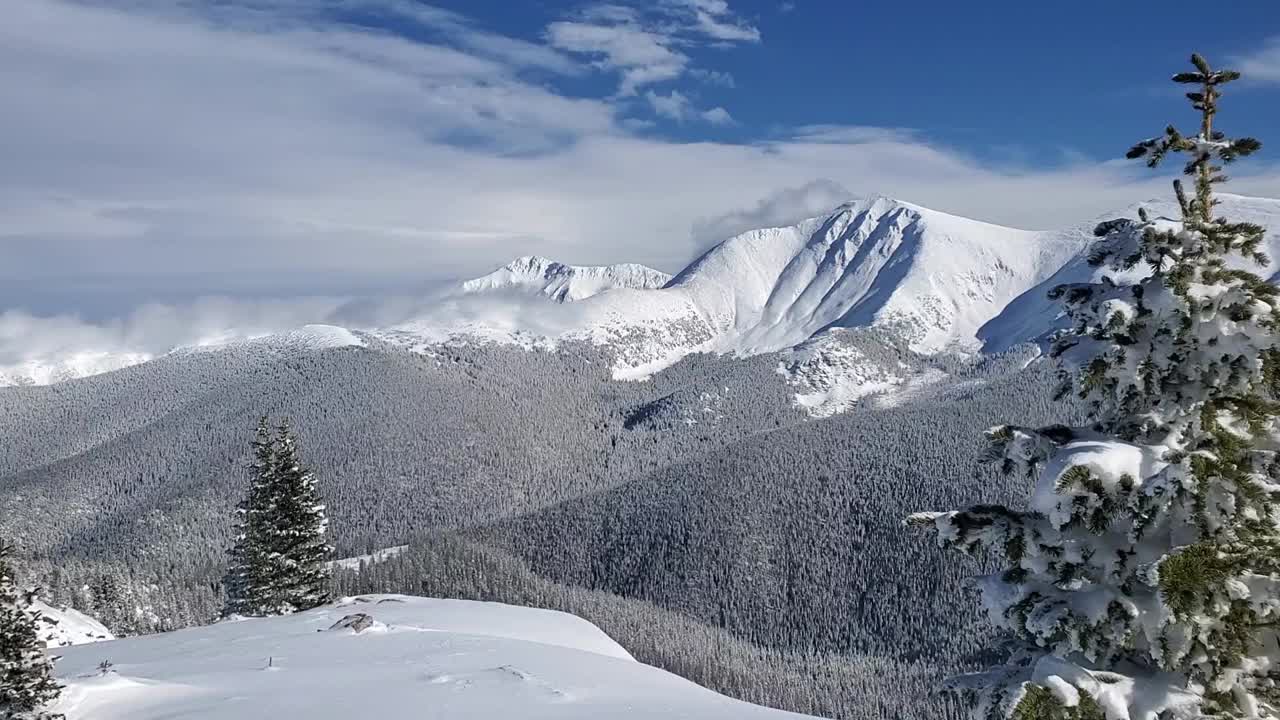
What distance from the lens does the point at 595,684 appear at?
2252cm

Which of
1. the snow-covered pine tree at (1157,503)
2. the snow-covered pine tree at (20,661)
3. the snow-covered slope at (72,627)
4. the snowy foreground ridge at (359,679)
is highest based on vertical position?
the snow-covered pine tree at (1157,503)

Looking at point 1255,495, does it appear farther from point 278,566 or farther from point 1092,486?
point 278,566

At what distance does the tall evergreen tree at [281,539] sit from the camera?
4569 cm

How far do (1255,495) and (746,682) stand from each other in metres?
148

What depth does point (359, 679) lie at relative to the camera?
21516 millimetres

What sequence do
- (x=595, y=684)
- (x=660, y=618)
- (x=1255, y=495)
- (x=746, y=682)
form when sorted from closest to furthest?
(x=1255, y=495), (x=595, y=684), (x=746, y=682), (x=660, y=618)

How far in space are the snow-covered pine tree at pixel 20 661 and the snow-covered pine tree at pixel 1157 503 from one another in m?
20.5

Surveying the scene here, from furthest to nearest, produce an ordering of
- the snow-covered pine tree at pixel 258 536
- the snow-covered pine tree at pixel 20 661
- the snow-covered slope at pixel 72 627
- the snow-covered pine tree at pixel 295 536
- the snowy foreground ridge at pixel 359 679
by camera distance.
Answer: the snow-covered slope at pixel 72 627 < the snow-covered pine tree at pixel 295 536 < the snow-covered pine tree at pixel 258 536 < the snow-covered pine tree at pixel 20 661 < the snowy foreground ridge at pixel 359 679

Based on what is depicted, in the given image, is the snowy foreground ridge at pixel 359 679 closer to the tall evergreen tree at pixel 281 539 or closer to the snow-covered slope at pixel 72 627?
the tall evergreen tree at pixel 281 539

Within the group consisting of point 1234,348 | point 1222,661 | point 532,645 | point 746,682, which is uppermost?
point 1234,348

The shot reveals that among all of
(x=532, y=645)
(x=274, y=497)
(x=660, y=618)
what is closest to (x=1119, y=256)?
(x=532, y=645)

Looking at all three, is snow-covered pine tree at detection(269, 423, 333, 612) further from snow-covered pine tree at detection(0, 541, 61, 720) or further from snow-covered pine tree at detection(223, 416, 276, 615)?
snow-covered pine tree at detection(0, 541, 61, 720)

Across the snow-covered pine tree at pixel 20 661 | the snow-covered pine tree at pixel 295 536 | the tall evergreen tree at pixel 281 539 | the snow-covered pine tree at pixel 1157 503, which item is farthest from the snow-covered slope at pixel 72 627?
the snow-covered pine tree at pixel 1157 503

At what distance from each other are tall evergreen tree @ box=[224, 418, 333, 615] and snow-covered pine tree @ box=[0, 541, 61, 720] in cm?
2464
